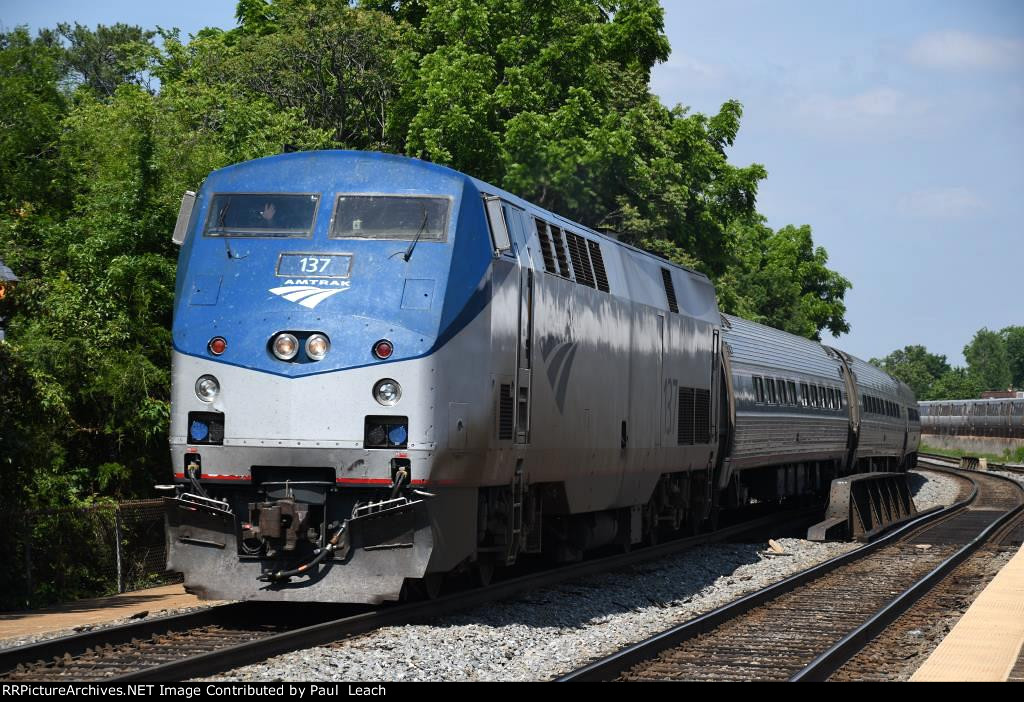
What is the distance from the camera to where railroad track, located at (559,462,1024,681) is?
10.7 metres

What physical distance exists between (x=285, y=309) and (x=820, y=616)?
22.0ft

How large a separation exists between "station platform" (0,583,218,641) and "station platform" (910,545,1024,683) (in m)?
7.05

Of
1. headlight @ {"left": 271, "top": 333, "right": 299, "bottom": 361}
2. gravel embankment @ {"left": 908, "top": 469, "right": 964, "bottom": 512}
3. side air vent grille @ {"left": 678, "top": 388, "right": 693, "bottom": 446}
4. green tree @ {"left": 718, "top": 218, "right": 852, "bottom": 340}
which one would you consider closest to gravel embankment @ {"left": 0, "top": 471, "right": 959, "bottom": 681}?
side air vent grille @ {"left": 678, "top": 388, "right": 693, "bottom": 446}

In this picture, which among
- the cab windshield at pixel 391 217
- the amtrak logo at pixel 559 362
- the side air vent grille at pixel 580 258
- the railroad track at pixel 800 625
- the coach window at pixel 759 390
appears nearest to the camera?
the railroad track at pixel 800 625

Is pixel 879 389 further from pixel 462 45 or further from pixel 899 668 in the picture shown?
pixel 899 668

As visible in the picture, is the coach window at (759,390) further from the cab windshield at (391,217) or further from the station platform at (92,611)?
the cab windshield at (391,217)

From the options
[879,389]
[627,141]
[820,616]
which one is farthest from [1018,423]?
[820,616]

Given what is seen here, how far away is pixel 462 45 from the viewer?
3431cm

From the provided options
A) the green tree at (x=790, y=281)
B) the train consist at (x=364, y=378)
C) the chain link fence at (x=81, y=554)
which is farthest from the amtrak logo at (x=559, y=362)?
the green tree at (x=790, y=281)

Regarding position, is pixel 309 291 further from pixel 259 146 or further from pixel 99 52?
pixel 99 52

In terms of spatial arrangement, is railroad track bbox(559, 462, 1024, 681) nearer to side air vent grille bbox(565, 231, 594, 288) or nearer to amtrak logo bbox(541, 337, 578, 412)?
amtrak logo bbox(541, 337, 578, 412)

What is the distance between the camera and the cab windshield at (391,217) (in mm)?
12141

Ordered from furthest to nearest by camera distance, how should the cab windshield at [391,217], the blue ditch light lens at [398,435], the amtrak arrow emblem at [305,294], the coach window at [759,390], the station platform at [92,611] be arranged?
the coach window at [759,390] < the station platform at [92,611] < the cab windshield at [391,217] < the amtrak arrow emblem at [305,294] < the blue ditch light lens at [398,435]

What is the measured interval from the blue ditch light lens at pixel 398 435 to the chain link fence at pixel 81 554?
6163 millimetres
